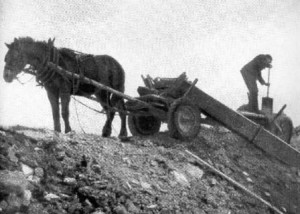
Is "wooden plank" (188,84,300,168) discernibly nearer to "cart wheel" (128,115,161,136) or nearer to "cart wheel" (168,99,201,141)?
"cart wheel" (168,99,201,141)

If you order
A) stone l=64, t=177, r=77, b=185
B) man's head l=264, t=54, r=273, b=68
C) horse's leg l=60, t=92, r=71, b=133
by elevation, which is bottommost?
stone l=64, t=177, r=77, b=185

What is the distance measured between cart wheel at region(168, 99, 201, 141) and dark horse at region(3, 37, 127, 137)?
4.16 feet

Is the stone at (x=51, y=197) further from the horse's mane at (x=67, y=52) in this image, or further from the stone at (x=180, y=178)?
the horse's mane at (x=67, y=52)

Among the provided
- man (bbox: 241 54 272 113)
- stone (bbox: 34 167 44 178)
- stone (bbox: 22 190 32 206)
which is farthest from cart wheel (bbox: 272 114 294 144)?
stone (bbox: 22 190 32 206)

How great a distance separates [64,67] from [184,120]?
9.18 feet

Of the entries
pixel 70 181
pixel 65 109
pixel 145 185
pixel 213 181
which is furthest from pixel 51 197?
pixel 65 109

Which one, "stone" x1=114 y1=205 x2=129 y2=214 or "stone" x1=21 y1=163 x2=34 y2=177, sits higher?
Result: "stone" x1=21 y1=163 x2=34 y2=177

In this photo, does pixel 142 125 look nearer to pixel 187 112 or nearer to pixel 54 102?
pixel 187 112

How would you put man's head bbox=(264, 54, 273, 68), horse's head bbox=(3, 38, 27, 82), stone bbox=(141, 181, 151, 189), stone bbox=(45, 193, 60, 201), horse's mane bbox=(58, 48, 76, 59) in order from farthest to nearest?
1. man's head bbox=(264, 54, 273, 68)
2. horse's mane bbox=(58, 48, 76, 59)
3. horse's head bbox=(3, 38, 27, 82)
4. stone bbox=(141, 181, 151, 189)
5. stone bbox=(45, 193, 60, 201)

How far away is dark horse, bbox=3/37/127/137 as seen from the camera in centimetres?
877

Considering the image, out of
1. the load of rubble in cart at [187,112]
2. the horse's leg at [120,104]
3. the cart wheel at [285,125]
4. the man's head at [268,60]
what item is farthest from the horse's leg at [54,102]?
→ the cart wheel at [285,125]

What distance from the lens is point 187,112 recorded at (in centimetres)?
887

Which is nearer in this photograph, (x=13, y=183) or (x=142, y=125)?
(x=13, y=183)

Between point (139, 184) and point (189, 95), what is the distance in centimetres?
307
